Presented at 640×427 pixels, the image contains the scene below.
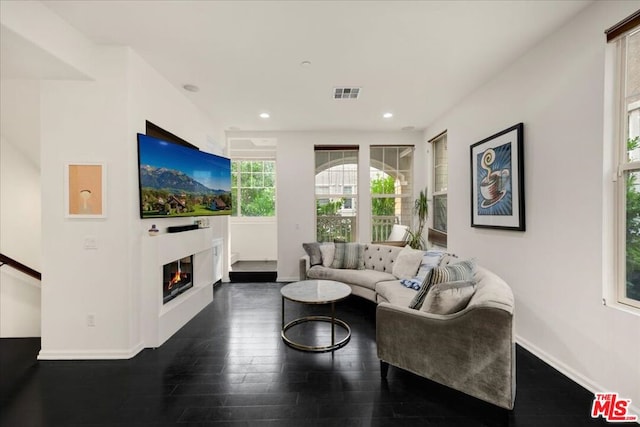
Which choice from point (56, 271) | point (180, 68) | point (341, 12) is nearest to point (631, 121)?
point (341, 12)

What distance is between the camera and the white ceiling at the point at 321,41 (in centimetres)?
197

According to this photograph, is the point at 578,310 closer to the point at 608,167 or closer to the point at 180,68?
the point at 608,167

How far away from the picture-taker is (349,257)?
4.17 metres

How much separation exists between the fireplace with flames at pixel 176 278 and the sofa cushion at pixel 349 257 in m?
2.11

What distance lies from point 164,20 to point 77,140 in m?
1.39

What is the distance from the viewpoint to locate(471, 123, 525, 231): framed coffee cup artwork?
2.60 m

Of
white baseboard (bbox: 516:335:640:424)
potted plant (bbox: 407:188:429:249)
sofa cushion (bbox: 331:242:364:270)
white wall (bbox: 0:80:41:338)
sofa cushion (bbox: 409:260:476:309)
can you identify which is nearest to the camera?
white baseboard (bbox: 516:335:640:424)

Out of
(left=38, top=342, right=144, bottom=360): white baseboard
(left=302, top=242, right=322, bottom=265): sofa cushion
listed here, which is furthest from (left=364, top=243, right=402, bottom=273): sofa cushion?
(left=38, top=342, right=144, bottom=360): white baseboard

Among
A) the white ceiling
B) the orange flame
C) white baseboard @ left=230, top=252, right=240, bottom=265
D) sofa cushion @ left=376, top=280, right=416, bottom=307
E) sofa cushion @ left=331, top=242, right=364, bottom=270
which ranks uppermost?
the white ceiling

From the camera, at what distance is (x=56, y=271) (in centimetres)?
245

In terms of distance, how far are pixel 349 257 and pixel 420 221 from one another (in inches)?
73.0

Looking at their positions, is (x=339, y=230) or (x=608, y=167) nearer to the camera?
(x=608, y=167)

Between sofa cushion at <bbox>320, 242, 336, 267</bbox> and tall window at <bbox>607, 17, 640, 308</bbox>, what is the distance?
122 inches

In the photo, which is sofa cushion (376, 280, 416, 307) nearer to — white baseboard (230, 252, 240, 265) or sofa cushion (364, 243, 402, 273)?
sofa cushion (364, 243, 402, 273)
